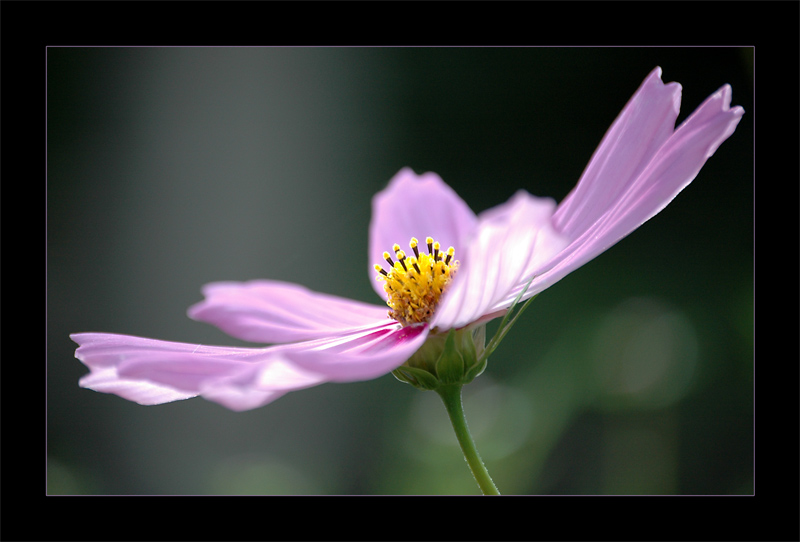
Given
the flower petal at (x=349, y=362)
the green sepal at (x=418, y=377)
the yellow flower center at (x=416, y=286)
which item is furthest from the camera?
the yellow flower center at (x=416, y=286)

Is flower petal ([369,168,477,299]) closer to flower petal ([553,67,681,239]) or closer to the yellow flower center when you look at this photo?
the yellow flower center

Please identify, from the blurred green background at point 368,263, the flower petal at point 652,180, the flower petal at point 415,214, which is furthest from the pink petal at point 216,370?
the blurred green background at point 368,263

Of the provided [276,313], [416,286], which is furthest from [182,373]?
[416,286]

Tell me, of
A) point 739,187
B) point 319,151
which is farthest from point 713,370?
point 319,151

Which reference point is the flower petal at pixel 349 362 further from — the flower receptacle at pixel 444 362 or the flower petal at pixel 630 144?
the flower petal at pixel 630 144

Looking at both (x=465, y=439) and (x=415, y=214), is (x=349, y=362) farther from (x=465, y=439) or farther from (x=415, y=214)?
(x=415, y=214)
